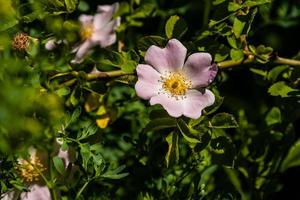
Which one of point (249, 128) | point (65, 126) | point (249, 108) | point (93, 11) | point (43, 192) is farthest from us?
point (249, 108)

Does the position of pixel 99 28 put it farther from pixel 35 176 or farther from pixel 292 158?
pixel 292 158

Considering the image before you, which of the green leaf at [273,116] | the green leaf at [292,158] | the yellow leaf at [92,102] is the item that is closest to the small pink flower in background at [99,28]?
the yellow leaf at [92,102]

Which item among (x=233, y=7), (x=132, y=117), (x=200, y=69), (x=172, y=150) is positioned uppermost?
(x=233, y=7)

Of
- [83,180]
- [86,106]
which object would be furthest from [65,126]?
[86,106]

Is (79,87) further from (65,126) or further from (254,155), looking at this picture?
(254,155)

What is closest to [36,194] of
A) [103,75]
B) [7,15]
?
[103,75]

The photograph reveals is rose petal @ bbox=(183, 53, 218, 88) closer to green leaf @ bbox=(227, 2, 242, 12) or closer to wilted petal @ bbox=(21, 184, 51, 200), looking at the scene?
green leaf @ bbox=(227, 2, 242, 12)
